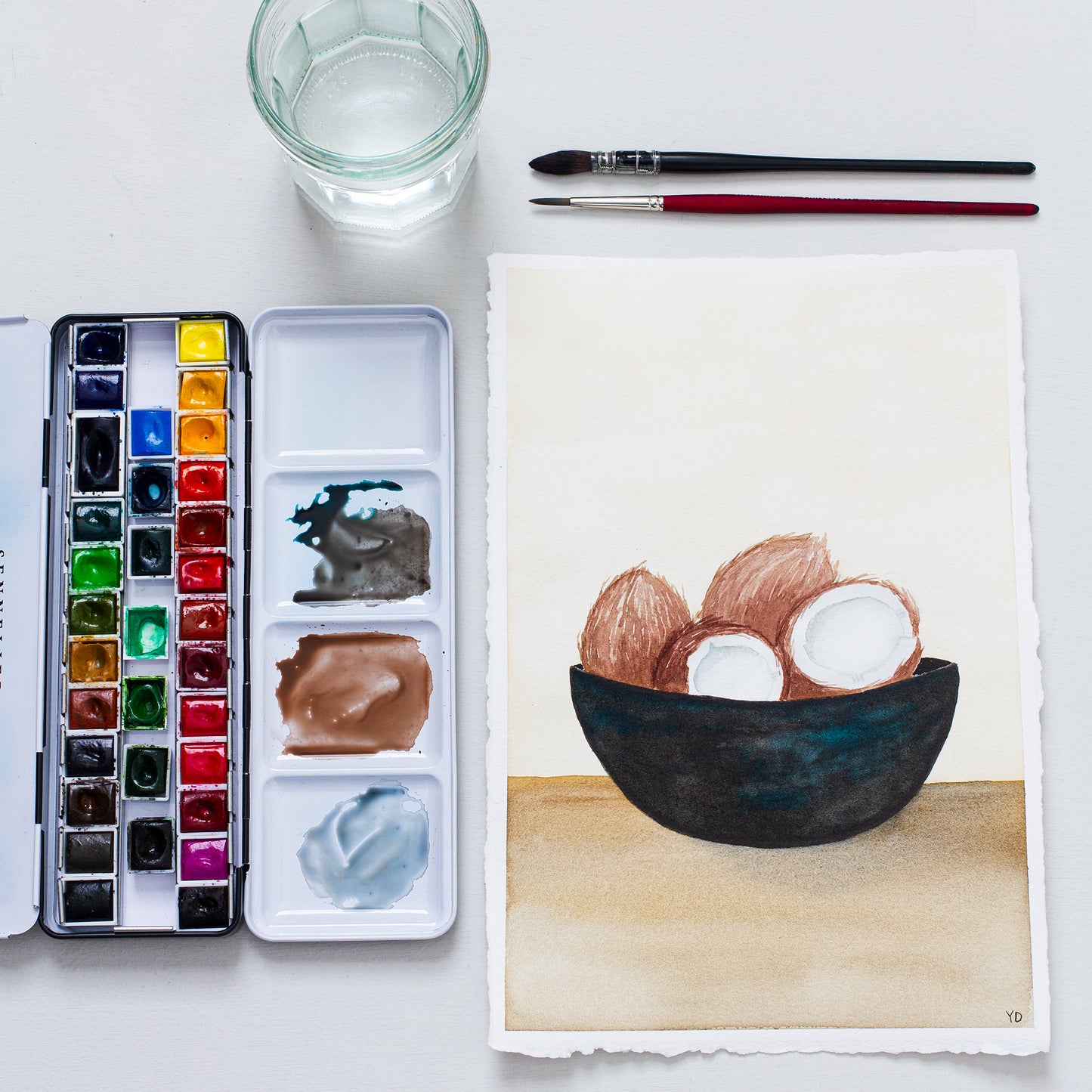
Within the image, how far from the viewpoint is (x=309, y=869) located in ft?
1.96

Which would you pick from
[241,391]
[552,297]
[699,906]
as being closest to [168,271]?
[241,391]

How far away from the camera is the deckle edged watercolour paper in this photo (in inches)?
23.3

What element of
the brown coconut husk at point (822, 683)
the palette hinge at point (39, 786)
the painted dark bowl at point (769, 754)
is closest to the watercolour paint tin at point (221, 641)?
the palette hinge at point (39, 786)

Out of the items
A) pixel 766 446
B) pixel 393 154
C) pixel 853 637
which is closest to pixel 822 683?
pixel 853 637

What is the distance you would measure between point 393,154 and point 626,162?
0.16 m

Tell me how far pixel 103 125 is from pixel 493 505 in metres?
0.38

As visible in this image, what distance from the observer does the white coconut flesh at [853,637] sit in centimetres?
59

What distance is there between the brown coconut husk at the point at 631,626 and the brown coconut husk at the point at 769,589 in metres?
0.02

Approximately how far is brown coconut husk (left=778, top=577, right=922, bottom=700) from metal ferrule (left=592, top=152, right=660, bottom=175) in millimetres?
306

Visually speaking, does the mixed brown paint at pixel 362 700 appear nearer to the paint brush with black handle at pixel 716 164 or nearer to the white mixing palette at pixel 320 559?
the white mixing palette at pixel 320 559

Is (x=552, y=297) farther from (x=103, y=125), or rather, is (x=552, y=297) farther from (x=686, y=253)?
(x=103, y=125)

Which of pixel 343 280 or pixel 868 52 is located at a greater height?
pixel 868 52

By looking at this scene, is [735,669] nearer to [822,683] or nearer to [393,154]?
[822,683]

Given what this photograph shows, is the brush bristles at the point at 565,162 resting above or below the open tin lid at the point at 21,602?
above
